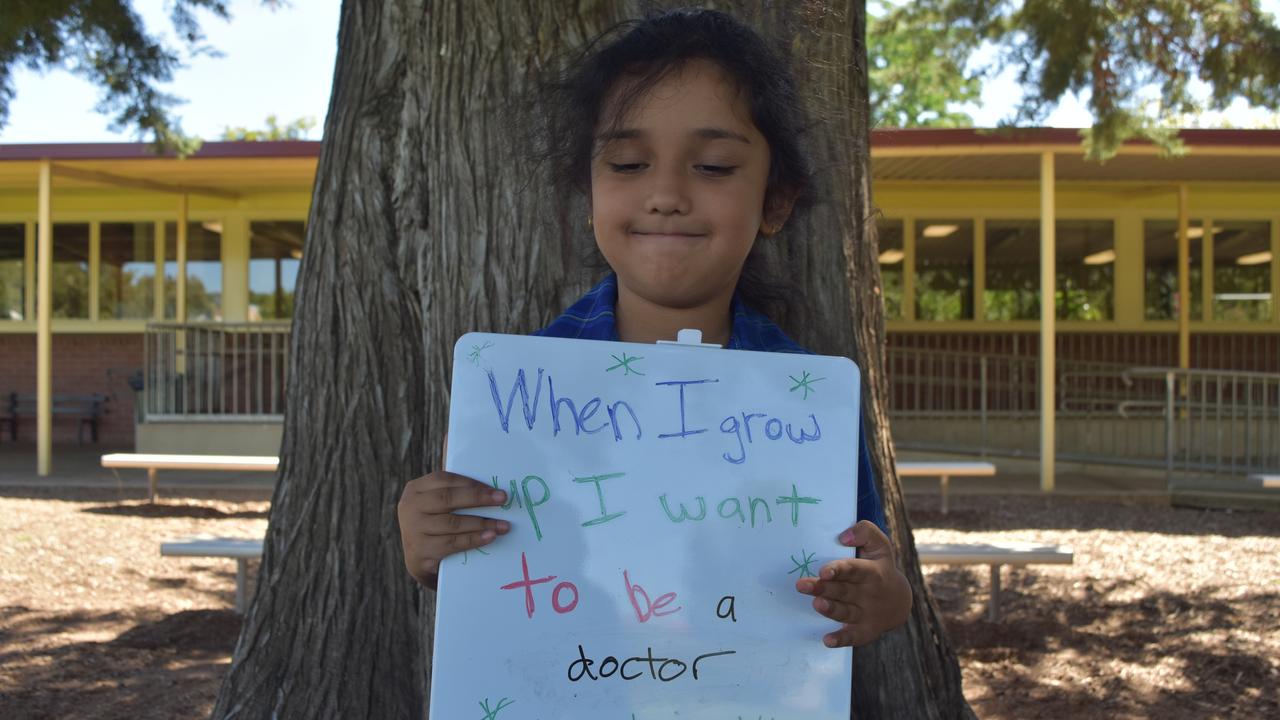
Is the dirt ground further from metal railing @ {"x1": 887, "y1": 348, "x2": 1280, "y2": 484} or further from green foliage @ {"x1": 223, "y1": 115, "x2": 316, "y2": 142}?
green foliage @ {"x1": 223, "y1": 115, "x2": 316, "y2": 142}

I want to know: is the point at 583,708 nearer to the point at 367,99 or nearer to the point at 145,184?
the point at 367,99

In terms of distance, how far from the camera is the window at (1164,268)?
1497cm

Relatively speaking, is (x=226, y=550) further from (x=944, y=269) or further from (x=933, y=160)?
(x=944, y=269)

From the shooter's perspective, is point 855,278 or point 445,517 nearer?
point 445,517

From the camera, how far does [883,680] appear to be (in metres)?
2.83

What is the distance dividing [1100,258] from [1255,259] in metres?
2.11

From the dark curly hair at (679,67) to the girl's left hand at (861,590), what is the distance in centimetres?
70

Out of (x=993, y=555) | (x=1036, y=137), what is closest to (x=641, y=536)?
(x=993, y=555)

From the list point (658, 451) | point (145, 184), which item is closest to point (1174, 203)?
point (145, 184)

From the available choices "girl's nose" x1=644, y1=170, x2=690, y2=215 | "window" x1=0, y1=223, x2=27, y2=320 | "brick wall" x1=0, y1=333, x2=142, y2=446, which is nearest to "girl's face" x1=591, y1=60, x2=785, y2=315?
"girl's nose" x1=644, y1=170, x2=690, y2=215

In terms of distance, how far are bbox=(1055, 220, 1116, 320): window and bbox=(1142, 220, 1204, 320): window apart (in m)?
0.47

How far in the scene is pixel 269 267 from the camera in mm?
15781

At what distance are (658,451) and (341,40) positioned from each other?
2084mm

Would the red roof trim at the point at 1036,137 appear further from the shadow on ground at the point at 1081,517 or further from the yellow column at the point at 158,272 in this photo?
the yellow column at the point at 158,272
